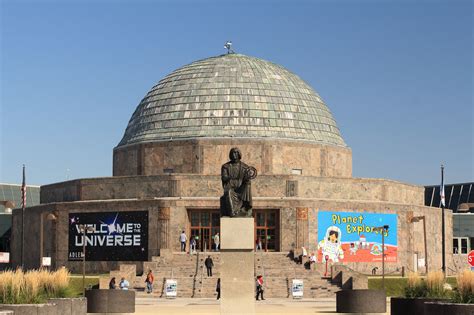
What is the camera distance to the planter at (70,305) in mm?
18266

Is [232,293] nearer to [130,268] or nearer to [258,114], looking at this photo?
[130,268]

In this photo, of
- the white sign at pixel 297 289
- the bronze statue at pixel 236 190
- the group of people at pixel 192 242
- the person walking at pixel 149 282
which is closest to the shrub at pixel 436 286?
the bronze statue at pixel 236 190

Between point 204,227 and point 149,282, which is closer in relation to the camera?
point 149,282

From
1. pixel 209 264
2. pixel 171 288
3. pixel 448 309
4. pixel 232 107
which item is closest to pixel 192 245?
pixel 209 264

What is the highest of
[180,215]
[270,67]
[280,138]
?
[270,67]

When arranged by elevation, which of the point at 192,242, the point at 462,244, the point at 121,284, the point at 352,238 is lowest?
the point at 121,284

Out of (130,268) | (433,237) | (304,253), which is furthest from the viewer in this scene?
(433,237)

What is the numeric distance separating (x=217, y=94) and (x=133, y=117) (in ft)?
20.1

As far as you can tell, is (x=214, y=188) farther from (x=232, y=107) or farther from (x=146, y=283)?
(x=146, y=283)

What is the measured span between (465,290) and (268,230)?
22.8m

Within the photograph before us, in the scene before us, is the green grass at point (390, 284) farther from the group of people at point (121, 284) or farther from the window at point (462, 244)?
the window at point (462, 244)

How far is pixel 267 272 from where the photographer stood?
35844 millimetres

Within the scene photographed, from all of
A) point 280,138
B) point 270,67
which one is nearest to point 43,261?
point 280,138

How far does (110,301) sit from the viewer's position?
22.8m
